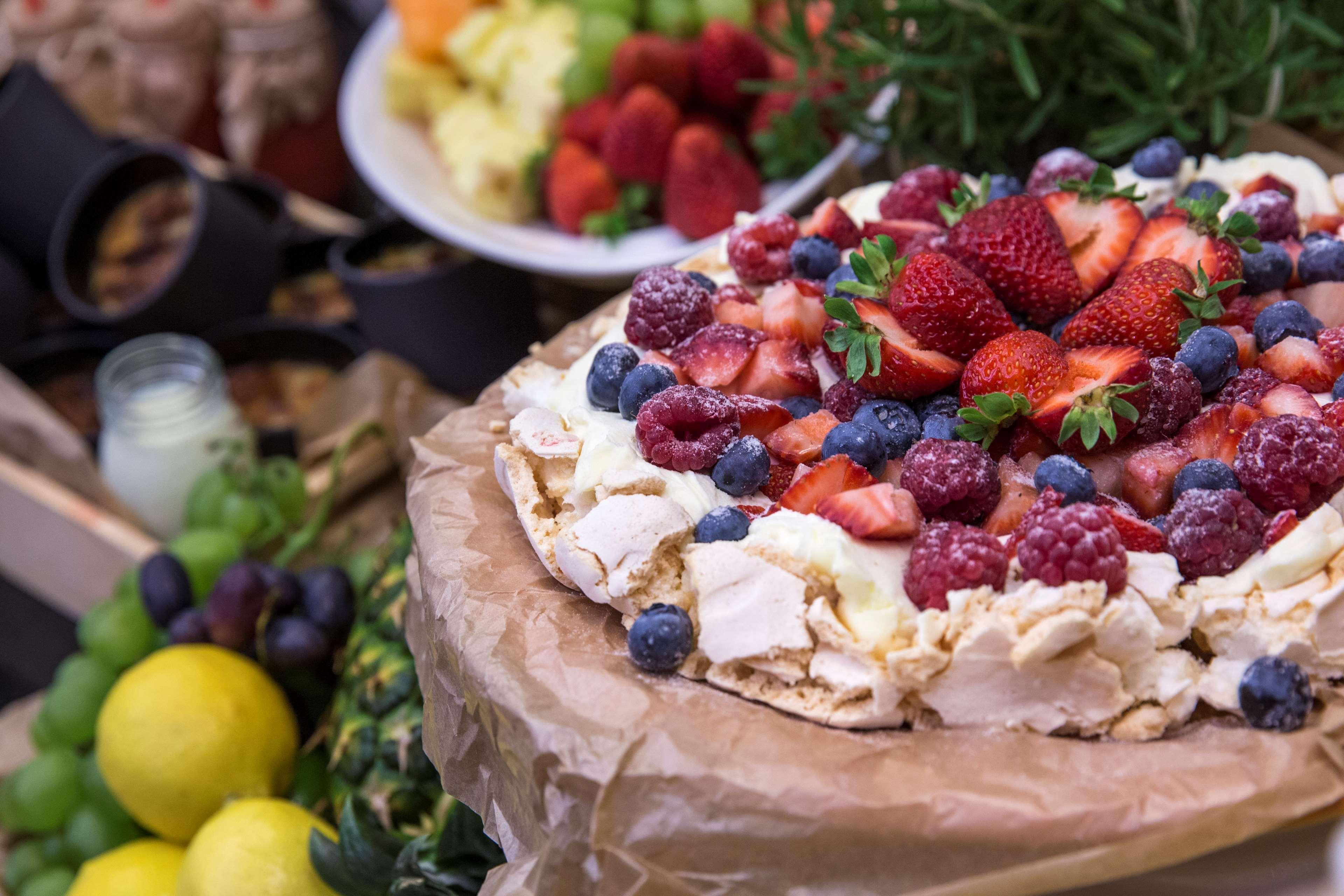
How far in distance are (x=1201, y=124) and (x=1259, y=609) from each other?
3.07ft

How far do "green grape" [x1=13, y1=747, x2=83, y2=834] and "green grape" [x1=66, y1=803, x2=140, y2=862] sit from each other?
0.11 ft

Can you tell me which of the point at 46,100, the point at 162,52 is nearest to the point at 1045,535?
the point at 46,100

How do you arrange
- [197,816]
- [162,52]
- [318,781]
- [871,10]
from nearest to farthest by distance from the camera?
1. [197,816]
2. [318,781]
3. [871,10]
4. [162,52]

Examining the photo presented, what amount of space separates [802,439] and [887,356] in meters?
0.11

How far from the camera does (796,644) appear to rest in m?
0.85

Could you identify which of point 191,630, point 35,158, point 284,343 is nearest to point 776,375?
point 191,630

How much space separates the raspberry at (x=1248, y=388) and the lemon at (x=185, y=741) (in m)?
1.14

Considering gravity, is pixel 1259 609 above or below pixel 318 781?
above

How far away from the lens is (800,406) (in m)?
1.03

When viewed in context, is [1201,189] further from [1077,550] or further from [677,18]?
[677,18]

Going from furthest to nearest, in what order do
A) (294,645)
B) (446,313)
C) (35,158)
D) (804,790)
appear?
(35,158) < (446,313) < (294,645) < (804,790)

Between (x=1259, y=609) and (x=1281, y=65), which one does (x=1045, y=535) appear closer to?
(x=1259, y=609)

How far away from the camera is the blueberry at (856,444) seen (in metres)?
0.93

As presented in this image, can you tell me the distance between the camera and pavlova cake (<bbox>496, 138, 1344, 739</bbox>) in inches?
32.0
